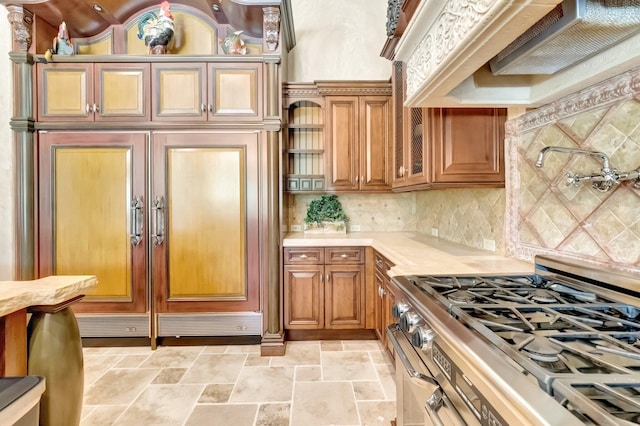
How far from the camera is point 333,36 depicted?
3377mm

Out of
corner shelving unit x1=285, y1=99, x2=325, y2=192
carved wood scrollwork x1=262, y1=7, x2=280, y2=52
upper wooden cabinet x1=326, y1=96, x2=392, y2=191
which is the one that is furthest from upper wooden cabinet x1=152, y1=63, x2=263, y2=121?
upper wooden cabinet x1=326, y1=96, x2=392, y2=191

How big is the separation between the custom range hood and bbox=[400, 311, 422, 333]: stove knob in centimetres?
88

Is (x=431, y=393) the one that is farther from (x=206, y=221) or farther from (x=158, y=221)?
(x=158, y=221)

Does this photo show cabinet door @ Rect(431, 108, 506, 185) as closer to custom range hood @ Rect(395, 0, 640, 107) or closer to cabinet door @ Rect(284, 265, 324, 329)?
custom range hood @ Rect(395, 0, 640, 107)

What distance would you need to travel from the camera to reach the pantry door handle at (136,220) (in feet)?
8.43

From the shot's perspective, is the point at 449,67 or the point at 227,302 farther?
the point at 227,302

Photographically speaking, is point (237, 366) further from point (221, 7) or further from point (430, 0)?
point (221, 7)

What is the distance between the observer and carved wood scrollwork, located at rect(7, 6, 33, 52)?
250 cm

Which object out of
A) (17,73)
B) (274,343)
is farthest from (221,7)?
(274,343)

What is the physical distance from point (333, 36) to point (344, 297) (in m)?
2.81

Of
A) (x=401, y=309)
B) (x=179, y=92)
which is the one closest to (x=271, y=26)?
(x=179, y=92)

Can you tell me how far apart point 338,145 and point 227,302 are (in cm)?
180

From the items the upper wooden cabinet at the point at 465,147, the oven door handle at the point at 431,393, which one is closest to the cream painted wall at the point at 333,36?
the upper wooden cabinet at the point at 465,147

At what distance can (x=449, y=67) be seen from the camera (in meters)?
1.09
